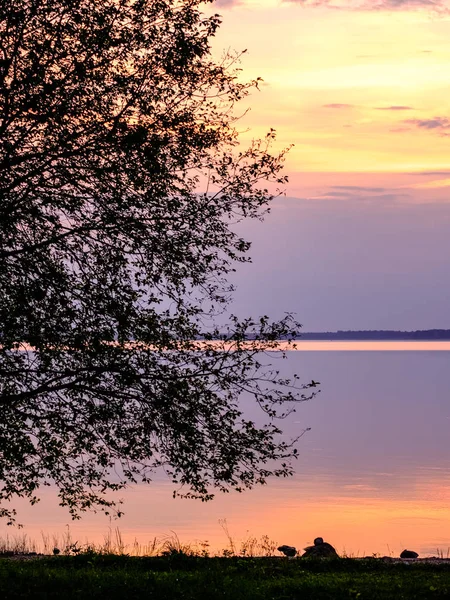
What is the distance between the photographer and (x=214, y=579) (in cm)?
1770

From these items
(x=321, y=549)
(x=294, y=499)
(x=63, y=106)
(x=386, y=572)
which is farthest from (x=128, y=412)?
(x=294, y=499)

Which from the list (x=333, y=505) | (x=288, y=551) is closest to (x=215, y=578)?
(x=288, y=551)

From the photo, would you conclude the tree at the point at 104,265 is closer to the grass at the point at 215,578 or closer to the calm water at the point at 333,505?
the grass at the point at 215,578

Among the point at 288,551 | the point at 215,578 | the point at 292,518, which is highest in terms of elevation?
the point at 292,518

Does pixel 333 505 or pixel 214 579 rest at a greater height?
pixel 333 505

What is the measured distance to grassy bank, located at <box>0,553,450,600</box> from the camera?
659 inches

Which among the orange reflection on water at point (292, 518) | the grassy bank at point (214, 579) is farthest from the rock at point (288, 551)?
the grassy bank at point (214, 579)

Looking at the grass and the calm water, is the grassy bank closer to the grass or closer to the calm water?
the grass

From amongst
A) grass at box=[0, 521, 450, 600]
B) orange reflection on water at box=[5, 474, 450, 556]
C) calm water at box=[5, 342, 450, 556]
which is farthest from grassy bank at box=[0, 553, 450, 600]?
calm water at box=[5, 342, 450, 556]

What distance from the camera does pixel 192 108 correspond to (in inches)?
704

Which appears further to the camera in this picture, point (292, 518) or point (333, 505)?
point (333, 505)

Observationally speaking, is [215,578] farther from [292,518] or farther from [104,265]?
[292,518]

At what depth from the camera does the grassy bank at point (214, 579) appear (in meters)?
16.8

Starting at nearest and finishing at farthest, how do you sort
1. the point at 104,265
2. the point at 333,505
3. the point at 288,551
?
the point at 104,265 < the point at 288,551 < the point at 333,505
